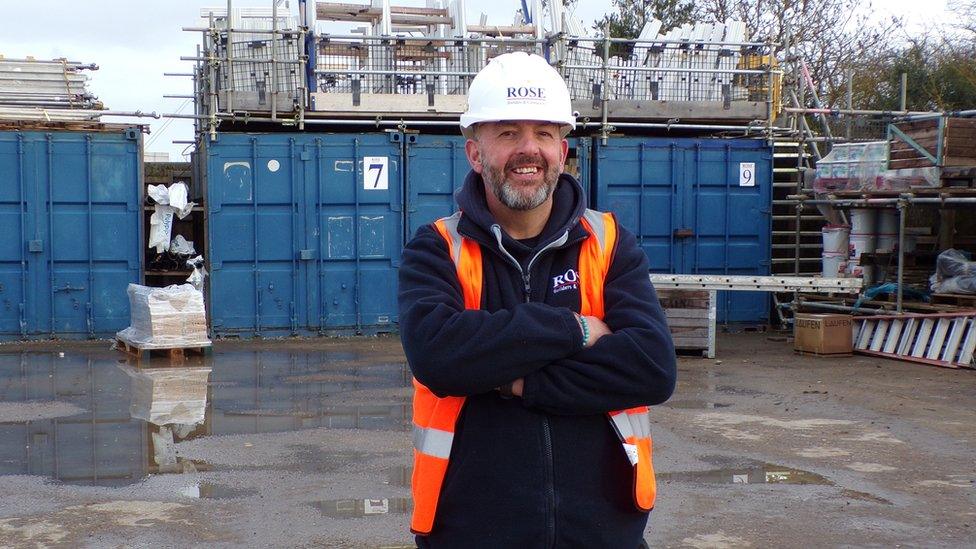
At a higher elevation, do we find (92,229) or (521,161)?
(521,161)

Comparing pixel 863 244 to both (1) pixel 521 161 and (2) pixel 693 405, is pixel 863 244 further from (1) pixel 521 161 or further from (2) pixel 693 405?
(1) pixel 521 161

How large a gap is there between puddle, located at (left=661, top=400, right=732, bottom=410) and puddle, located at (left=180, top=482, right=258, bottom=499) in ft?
15.4

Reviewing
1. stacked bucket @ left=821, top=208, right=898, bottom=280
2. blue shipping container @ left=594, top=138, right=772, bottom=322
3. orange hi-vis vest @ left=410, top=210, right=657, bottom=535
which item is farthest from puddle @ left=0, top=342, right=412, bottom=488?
stacked bucket @ left=821, top=208, right=898, bottom=280

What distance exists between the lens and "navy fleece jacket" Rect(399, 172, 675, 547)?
109 inches

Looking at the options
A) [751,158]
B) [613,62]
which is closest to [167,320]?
[613,62]

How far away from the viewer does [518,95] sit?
290cm

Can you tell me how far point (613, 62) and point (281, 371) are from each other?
298 inches

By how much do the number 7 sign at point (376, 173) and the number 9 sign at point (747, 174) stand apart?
17.7 feet

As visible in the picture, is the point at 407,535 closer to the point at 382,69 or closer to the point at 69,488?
the point at 69,488

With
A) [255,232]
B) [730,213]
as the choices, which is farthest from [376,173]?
[730,213]

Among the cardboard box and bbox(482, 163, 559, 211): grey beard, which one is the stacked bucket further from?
bbox(482, 163, 559, 211): grey beard

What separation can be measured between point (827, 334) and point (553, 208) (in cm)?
1224

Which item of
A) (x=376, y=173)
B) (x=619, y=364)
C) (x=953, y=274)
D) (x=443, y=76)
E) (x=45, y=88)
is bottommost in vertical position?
(x=953, y=274)

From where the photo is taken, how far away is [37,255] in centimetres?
1605
